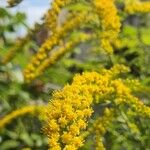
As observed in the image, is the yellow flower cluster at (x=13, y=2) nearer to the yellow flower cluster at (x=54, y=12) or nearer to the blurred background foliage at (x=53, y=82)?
the blurred background foliage at (x=53, y=82)

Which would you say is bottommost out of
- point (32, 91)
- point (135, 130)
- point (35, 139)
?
point (35, 139)

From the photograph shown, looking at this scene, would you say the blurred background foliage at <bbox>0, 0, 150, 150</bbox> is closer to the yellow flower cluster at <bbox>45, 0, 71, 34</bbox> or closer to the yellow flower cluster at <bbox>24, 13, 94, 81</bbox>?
the yellow flower cluster at <bbox>24, 13, 94, 81</bbox>

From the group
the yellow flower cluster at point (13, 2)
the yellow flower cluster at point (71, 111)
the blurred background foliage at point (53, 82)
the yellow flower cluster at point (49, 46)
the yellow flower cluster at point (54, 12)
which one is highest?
the yellow flower cluster at point (13, 2)

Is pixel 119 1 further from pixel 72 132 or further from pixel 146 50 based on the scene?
pixel 72 132

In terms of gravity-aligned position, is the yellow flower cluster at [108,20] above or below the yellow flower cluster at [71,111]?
below

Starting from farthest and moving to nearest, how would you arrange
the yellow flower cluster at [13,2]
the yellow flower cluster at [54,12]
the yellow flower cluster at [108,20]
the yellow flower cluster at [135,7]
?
the yellow flower cluster at [135,7] → the yellow flower cluster at [108,20] → the yellow flower cluster at [54,12] → the yellow flower cluster at [13,2]

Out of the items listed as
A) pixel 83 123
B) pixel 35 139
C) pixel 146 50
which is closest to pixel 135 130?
pixel 83 123

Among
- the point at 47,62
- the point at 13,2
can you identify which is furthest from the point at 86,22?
the point at 13,2

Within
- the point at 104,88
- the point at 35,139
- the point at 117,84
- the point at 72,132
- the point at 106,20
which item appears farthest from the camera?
the point at 35,139

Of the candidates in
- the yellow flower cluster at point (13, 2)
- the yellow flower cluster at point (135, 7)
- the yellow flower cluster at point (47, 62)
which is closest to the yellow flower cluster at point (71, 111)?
the yellow flower cluster at point (13, 2)

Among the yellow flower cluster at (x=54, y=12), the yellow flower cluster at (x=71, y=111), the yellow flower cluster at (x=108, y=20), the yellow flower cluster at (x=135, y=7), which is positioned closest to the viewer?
the yellow flower cluster at (x=71, y=111)
